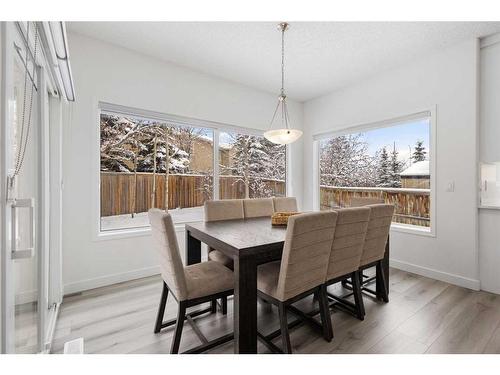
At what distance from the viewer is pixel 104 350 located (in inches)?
66.4

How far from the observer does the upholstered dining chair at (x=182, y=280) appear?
1.52 metres

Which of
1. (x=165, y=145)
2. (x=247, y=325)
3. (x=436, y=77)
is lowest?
(x=247, y=325)

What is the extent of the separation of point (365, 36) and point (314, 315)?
8.99ft

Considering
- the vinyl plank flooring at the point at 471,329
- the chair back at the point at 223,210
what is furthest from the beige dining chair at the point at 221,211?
the vinyl plank flooring at the point at 471,329

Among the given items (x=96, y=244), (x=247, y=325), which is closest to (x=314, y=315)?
(x=247, y=325)

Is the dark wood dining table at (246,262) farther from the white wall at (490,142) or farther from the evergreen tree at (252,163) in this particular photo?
the white wall at (490,142)

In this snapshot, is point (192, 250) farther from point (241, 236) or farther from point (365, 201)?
point (365, 201)

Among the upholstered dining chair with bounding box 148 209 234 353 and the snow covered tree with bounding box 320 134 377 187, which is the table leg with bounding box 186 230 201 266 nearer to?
the upholstered dining chair with bounding box 148 209 234 353

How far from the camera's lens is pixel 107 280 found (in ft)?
8.95

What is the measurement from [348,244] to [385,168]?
7.41ft

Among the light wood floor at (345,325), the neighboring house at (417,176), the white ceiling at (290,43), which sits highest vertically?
the white ceiling at (290,43)

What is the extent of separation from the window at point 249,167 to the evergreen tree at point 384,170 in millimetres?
1574
